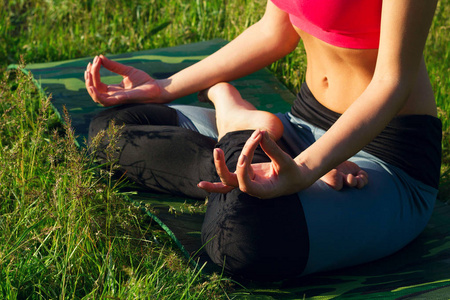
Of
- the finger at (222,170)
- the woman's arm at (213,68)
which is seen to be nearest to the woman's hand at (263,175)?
the finger at (222,170)

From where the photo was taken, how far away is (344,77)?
215 cm

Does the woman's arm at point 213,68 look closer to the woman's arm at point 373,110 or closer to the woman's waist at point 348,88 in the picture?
the woman's waist at point 348,88

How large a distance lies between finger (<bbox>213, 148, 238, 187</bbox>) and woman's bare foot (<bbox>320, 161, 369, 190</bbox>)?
33 centimetres

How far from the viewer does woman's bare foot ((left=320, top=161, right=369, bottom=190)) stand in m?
1.92

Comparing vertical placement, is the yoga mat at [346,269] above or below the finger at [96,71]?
below

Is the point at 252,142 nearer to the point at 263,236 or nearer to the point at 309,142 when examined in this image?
the point at 263,236

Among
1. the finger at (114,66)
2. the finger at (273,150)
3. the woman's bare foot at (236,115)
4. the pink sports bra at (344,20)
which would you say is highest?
the pink sports bra at (344,20)

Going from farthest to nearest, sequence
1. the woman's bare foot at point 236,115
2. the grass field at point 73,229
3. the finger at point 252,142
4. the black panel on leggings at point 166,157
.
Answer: the black panel on leggings at point 166,157
the woman's bare foot at point 236,115
the grass field at point 73,229
the finger at point 252,142

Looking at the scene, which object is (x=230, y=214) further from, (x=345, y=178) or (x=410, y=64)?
(x=410, y=64)

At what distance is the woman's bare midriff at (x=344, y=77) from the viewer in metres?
2.06

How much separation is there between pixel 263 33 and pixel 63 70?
141 centimetres

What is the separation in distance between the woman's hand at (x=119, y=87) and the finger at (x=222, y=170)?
969mm

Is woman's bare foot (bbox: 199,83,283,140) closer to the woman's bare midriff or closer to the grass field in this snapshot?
the woman's bare midriff

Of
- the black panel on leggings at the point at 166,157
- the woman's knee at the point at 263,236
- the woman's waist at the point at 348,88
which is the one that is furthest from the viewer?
the black panel on leggings at the point at 166,157
